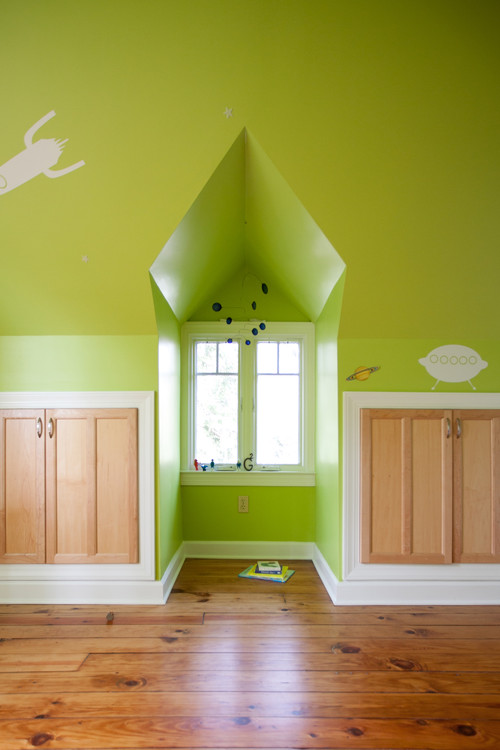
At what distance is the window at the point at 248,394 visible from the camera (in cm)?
378

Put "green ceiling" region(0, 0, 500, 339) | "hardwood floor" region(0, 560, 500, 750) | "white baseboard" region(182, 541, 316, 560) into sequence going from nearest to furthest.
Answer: "hardwood floor" region(0, 560, 500, 750)
"green ceiling" region(0, 0, 500, 339)
"white baseboard" region(182, 541, 316, 560)

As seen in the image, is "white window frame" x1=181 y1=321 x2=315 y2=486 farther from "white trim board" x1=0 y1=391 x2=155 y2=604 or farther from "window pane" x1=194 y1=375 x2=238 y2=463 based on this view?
"white trim board" x1=0 y1=391 x2=155 y2=604

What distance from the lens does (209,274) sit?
3334mm

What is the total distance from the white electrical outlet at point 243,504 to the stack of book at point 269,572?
401 millimetres

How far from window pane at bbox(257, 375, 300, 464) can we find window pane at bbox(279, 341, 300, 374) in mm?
57

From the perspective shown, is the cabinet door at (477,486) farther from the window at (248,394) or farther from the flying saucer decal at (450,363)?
the window at (248,394)

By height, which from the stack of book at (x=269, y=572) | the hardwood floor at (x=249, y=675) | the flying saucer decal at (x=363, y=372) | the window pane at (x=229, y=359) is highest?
the window pane at (x=229, y=359)

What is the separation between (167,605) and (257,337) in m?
2.03

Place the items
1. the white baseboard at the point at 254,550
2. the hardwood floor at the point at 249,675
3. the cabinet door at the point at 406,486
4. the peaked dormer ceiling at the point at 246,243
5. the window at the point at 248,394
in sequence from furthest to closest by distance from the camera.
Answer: the window at the point at 248,394, the white baseboard at the point at 254,550, the cabinet door at the point at 406,486, the peaked dormer ceiling at the point at 246,243, the hardwood floor at the point at 249,675

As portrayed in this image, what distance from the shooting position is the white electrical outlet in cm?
368

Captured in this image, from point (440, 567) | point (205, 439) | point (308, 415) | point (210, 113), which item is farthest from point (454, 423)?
point (210, 113)

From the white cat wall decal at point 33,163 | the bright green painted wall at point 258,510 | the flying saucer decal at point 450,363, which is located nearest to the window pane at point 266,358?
the bright green painted wall at point 258,510

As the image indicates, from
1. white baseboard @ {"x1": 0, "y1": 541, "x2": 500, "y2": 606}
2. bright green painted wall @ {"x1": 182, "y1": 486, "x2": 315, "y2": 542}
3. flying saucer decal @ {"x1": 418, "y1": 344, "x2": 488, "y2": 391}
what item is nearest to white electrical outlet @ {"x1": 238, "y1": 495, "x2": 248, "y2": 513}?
bright green painted wall @ {"x1": 182, "y1": 486, "x2": 315, "y2": 542}

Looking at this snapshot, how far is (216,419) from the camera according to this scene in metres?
3.82
